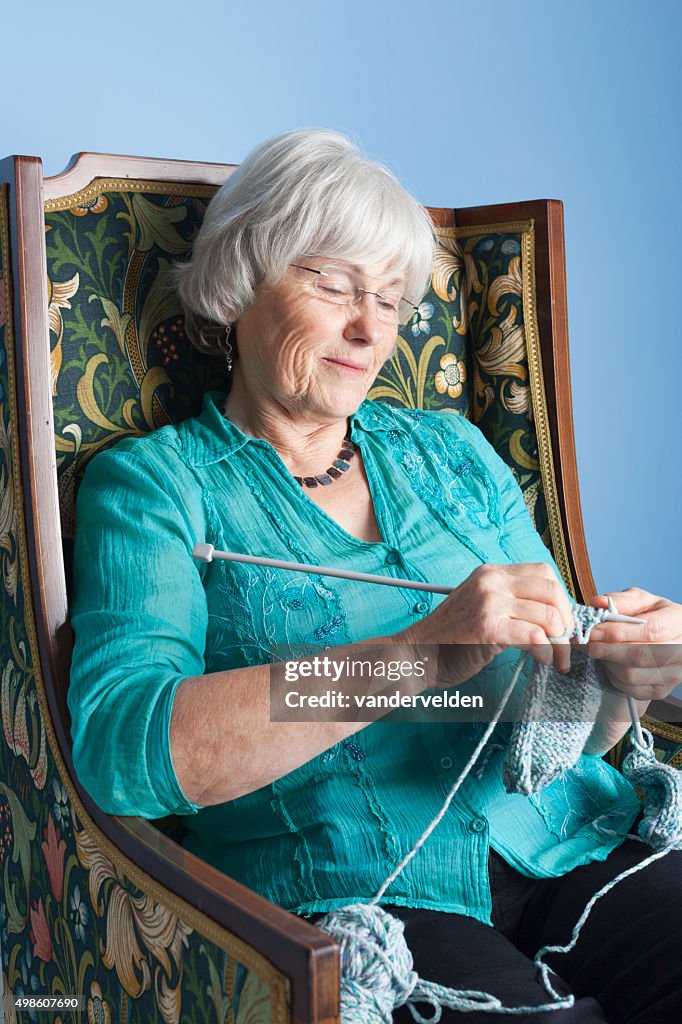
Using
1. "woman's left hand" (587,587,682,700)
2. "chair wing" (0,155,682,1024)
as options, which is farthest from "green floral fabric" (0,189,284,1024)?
"woman's left hand" (587,587,682,700)

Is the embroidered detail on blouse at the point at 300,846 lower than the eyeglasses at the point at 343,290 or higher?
lower

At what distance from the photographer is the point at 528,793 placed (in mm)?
1044

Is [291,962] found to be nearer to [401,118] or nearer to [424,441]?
[424,441]

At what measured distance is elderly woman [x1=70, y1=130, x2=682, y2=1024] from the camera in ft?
3.21

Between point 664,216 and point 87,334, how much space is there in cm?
155

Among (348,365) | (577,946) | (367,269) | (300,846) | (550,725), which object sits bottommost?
(577,946)

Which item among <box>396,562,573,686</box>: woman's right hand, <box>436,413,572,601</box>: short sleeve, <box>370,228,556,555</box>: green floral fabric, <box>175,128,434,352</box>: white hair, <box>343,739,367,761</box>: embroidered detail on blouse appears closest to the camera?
<box>396,562,573,686</box>: woman's right hand

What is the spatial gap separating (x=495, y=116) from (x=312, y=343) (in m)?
1.11

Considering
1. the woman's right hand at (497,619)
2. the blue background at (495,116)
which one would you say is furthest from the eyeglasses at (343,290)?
the blue background at (495,116)

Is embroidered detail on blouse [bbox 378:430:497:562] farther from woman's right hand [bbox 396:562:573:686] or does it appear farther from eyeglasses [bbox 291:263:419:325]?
woman's right hand [bbox 396:562:573:686]

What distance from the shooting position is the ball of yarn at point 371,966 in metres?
0.86

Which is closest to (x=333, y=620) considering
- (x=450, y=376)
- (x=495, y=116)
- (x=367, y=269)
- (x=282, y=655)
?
(x=282, y=655)

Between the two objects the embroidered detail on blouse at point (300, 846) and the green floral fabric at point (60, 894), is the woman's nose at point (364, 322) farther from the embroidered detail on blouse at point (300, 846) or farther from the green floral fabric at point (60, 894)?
the embroidered detail on blouse at point (300, 846)

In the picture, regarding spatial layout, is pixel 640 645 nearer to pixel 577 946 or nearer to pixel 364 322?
pixel 577 946
